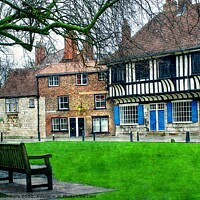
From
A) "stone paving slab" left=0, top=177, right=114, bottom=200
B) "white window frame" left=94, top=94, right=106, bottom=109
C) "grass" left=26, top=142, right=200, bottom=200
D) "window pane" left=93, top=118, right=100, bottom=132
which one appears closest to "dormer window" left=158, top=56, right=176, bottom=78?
"white window frame" left=94, top=94, right=106, bottom=109

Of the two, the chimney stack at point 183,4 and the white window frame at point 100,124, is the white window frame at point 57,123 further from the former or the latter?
the chimney stack at point 183,4

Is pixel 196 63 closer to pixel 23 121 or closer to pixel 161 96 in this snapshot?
pixel 161 96

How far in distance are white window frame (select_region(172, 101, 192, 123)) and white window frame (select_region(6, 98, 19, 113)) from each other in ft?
66.2

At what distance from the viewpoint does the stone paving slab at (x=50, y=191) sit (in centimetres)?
955

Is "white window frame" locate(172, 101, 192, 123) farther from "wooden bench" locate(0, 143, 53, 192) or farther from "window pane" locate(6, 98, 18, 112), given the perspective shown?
"wooden bench" locate(0, 143, 53, 192)

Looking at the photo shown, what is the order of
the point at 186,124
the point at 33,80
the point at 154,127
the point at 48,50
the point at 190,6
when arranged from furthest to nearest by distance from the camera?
the point at 33,80 → the point at 154,127 → the point at 186,124 → the point at 48,50 → the point at 190,6

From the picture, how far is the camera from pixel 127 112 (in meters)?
45.8

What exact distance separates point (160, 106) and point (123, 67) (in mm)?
25396

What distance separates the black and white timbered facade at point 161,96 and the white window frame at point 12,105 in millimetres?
13211

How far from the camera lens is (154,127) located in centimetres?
4300

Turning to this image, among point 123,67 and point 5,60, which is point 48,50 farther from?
point 123,67

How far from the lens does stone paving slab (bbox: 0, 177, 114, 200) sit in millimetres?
9547

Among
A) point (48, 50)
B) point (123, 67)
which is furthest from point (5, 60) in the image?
point (123, 67)

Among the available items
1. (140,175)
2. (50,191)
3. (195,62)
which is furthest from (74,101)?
(50,191)
